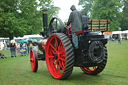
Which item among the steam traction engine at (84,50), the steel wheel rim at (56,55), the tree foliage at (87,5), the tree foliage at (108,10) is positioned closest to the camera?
the steam traction engine at (84,50)

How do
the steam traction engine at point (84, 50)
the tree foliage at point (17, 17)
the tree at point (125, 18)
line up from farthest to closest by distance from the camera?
the tree at point (125, 18), the tree foliage at point (17, 17), the steam traction engine at point (84, 50)

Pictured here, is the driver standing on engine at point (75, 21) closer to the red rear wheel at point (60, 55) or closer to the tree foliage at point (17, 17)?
the red rear wheel at point (60, 55)

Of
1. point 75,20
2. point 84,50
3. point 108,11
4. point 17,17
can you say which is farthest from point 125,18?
point 84,50

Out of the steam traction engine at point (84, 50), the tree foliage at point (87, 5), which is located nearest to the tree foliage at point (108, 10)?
the tree foliage at point (87, 5)

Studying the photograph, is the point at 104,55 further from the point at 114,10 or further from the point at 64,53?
the point at 114,10

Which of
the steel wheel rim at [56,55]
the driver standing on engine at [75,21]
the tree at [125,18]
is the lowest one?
the steel wheel rim at [56,55]

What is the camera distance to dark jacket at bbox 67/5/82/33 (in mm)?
6031

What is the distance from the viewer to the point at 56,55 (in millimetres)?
6359

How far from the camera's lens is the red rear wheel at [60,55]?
5707 mm

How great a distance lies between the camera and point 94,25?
5762 millimetres

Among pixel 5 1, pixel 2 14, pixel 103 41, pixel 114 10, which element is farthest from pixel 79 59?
pixel 114 10

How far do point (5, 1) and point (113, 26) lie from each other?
102 ft

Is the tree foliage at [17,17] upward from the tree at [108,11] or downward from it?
downward

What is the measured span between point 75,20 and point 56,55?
4.28 feet
